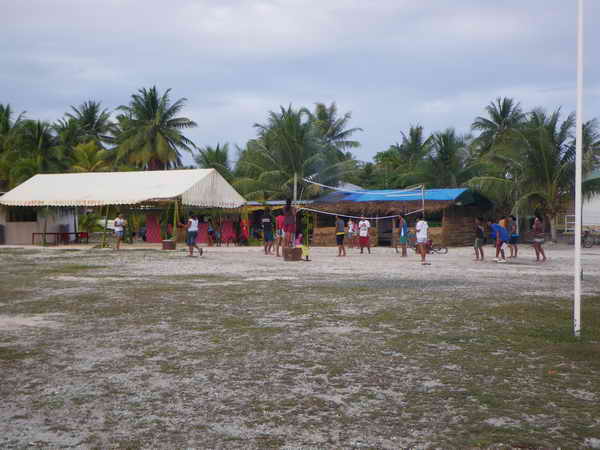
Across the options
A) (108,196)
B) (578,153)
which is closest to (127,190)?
(108,196)

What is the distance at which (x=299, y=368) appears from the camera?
5.03 meters

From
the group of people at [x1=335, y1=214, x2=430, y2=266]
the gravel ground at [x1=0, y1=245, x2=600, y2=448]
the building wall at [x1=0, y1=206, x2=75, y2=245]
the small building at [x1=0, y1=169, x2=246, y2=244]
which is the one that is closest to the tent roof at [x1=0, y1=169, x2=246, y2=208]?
the small building at [x1=0, y1=169, x2=246, y2=244]

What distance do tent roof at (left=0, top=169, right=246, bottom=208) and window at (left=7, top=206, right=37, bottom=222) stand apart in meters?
1.81

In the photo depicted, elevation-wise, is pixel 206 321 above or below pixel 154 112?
below

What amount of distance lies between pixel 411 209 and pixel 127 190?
41.2 ft

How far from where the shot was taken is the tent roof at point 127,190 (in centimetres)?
2594

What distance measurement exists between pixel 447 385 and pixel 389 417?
87 centimetres

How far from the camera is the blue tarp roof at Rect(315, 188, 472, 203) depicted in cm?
2604

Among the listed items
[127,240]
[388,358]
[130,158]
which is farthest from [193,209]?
[388,358]

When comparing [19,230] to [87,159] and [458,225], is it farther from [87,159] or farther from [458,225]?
[458,225]

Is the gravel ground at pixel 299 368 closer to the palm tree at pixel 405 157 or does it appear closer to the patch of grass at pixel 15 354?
the patch of grass at pixel 15 354

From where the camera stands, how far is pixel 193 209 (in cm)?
3022

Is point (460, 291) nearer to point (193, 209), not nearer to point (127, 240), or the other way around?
point (193, 209)

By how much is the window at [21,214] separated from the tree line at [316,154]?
9.74ft
